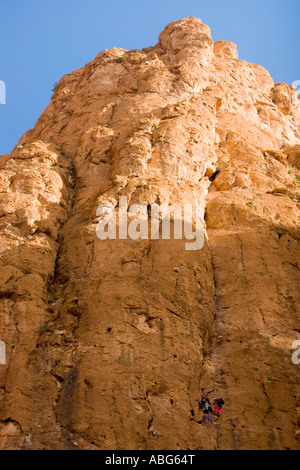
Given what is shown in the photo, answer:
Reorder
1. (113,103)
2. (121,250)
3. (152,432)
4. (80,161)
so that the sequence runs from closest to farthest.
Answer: (152,432)
(121,250)
(80,161)
(113,103)

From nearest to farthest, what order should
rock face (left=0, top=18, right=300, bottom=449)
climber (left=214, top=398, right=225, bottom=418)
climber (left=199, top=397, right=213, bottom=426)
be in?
rock face (left=0, top=18, right=300, bottom=449)
climber (left=199, top=397, right=213, bottom=426)
climber (left=214, top=398, right=225, bottom=418)

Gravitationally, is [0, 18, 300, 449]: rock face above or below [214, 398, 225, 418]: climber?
above

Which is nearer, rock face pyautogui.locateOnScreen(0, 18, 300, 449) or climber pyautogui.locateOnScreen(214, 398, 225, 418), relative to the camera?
rock face pyautogui.locateOnScreen(0, 18, 300, 449)

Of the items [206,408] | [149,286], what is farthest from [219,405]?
[149,286]

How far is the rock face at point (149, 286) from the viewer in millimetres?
16656

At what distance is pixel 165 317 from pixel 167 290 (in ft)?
3.90

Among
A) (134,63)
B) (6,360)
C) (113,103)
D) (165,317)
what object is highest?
(134,63)

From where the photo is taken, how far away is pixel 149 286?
64.7 feet

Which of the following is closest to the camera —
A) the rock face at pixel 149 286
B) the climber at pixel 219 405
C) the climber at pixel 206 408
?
the rock face at pixel 149 286

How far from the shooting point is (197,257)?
21438 millimetres

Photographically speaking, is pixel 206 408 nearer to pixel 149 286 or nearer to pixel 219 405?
pixel 219 405

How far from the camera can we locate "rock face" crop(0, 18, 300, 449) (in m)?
16.7

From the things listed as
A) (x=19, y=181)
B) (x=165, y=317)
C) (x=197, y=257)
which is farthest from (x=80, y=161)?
(x=165, y=317)

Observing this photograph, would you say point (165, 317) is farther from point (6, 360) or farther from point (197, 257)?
point (6, 360)
